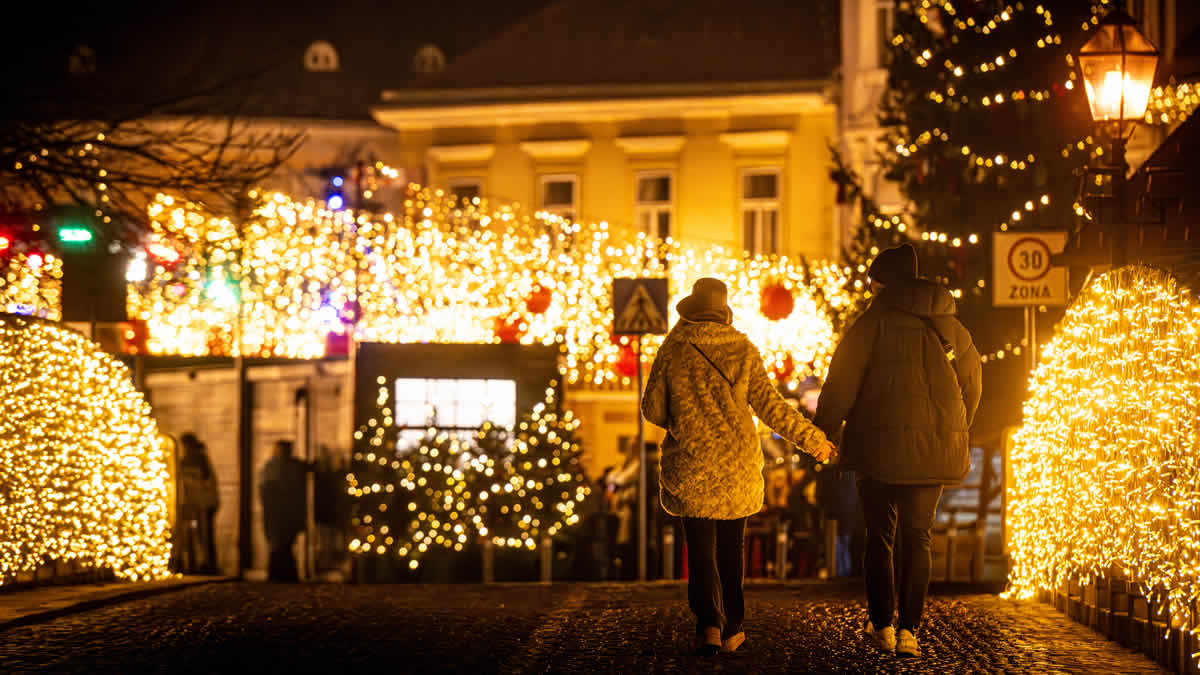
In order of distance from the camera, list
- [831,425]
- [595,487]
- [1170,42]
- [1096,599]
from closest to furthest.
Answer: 1. [831,425]
2. [1096,599]
3. [1170,42]
4. [595,487]

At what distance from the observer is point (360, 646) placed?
34.0 feet

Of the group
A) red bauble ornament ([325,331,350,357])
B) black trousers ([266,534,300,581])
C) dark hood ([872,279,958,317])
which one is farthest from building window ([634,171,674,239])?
dark hood ([872,279,958,317])

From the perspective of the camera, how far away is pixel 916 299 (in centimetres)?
978

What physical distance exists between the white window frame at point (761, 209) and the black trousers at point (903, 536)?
33451 millimetres

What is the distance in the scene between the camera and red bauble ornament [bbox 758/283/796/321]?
28.4m

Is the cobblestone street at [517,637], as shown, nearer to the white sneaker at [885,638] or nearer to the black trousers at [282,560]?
the white sneaker at [885,638]

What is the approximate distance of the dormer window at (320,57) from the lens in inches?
1975

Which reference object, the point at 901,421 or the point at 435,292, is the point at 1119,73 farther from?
the point at 435,292

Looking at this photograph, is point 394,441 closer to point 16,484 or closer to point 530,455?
point 530,455

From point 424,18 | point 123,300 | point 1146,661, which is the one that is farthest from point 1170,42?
point 424,18

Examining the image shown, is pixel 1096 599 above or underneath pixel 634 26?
underneath

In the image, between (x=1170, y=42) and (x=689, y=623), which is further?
(x=1170, y=42)

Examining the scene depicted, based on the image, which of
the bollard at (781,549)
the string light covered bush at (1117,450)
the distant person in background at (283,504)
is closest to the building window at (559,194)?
the distant person in background at (283,504)

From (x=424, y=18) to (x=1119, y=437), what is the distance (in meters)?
43.5
